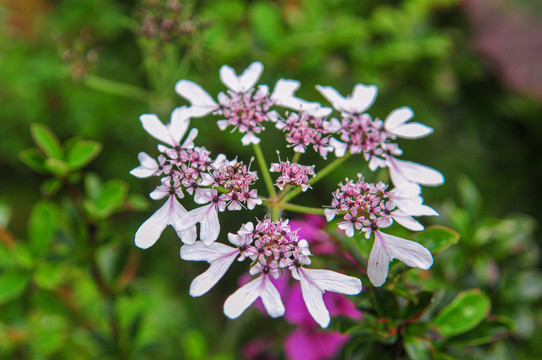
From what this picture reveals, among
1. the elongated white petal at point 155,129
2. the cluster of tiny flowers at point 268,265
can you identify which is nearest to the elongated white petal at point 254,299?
the cluster of tiny flowers at point 268,265

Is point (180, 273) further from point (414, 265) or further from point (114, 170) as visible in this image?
point (414, 265)

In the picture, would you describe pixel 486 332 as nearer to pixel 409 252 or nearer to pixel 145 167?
pixel 409 252

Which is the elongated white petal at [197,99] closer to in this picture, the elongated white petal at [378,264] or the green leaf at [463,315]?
the elongated white petal at [378,264]

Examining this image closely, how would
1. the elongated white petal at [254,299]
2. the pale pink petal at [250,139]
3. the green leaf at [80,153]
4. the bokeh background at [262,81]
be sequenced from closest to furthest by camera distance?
the elongated white petal at [254,299] → the pale pink petal at [250,139] → the green leaf at [80,153] → the bokeh background at [262,81]

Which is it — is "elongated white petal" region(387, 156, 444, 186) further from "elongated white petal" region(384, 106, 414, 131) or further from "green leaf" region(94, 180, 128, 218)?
"green leaf" region(94, 180, 128, 218)

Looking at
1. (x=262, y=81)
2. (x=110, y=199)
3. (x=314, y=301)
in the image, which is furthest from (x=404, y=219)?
(x=262, y=81)

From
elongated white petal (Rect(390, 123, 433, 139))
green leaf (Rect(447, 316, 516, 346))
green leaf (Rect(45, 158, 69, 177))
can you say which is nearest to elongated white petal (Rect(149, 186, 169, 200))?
green leaf (Rect(45, 158, 69, 177))

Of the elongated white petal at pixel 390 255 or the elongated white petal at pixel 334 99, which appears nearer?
Result: the elongated white petal at pixel 390 255
